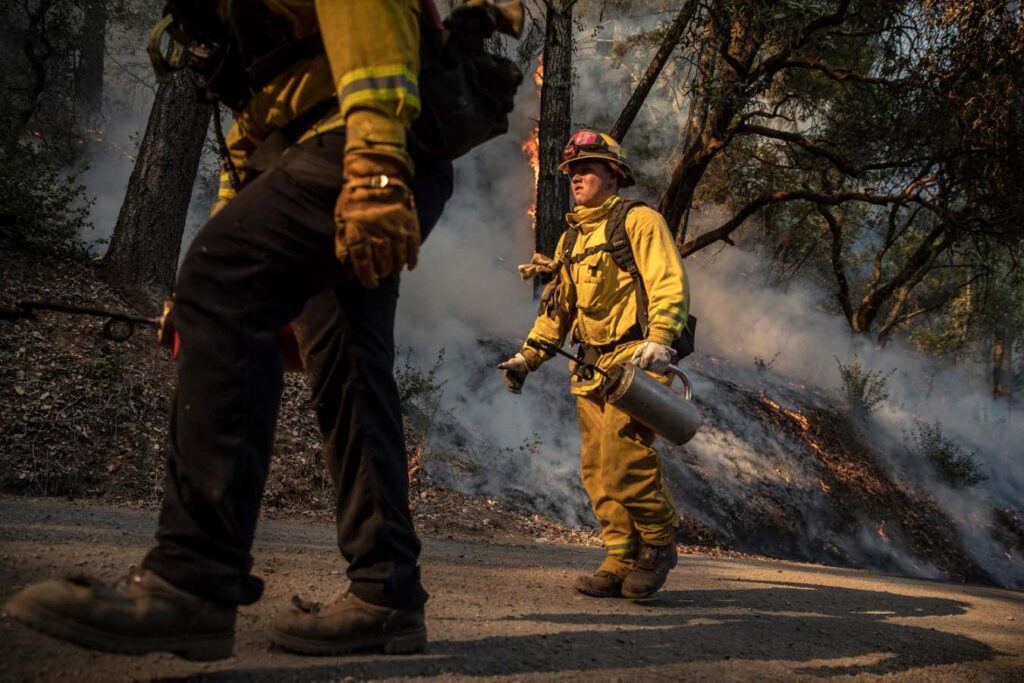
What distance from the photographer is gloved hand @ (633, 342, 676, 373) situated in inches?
134

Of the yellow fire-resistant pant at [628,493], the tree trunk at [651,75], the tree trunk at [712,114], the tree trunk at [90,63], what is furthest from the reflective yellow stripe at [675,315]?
the tree trunk at [90,63]

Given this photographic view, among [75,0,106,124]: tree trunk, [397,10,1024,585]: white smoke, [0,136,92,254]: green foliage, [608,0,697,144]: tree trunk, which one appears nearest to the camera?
[0,136,92,254]: green foliage

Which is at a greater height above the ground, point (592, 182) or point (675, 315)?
point (592, 182)

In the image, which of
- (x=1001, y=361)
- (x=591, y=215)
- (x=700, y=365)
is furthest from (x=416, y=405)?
(x=1001, y=361)

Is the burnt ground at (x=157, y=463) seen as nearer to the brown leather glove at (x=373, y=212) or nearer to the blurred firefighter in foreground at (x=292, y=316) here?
the blurred firefighter in foreground at (x=292, y=316)

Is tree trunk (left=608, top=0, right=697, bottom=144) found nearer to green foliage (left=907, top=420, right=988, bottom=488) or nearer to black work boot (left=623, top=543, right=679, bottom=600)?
black work boot (left=623, top=543, right=679, bottom=600)

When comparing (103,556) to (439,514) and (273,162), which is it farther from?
(439,514)

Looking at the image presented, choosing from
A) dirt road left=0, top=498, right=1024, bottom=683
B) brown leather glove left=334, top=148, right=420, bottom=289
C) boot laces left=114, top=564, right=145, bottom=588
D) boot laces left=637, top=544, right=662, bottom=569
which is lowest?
dirt road left=0, top=498, right=1024, bottom=683

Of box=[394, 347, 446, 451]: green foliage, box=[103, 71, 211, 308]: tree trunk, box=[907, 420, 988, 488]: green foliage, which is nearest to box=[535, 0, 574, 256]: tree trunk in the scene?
box=[394, 347, 446, 451]: green foliage

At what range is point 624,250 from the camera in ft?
12.5

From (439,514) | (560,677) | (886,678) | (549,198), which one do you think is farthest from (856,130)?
(560,677)

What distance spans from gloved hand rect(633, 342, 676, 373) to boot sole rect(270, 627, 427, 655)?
174cm

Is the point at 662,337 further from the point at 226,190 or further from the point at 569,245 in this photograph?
the point at 226,190

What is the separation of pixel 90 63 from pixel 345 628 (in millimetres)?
16185
